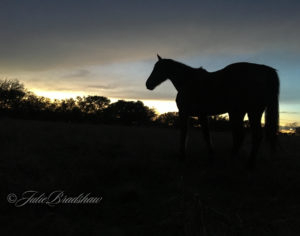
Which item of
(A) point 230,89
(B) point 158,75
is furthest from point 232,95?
(B) point 158,75

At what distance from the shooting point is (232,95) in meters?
6.24

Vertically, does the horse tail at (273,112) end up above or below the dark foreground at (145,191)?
above

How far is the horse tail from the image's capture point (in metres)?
6.29

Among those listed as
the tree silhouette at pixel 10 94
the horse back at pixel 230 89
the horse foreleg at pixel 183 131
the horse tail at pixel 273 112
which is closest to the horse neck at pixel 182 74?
the horse back at pixel 230 89

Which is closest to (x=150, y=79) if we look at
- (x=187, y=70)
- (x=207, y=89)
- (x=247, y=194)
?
(x=187, y=70)

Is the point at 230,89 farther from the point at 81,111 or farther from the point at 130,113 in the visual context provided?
the point at 130,113

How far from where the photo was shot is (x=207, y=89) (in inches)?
261

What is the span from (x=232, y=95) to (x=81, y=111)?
28896 mm

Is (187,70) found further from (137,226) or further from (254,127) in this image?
(137,226)

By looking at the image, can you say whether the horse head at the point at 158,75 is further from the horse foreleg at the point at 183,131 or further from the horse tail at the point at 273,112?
the horse tail at the point at 273,112

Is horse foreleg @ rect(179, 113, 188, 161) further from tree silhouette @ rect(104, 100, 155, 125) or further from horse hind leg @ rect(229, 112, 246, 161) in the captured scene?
tree silhouette @ rect(104, 100, 155, 125)

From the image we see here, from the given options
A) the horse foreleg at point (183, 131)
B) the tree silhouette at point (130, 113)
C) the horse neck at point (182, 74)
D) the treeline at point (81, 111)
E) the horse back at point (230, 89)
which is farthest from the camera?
the tree silhouette at point (130, 113)

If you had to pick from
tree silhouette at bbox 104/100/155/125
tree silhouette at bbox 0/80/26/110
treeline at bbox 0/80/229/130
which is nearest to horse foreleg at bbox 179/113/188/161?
treeline at bbox 0/80/229/130

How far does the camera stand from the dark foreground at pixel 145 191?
115 inches
